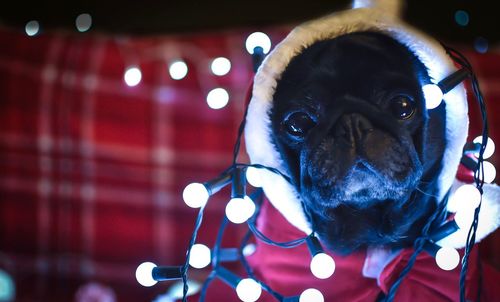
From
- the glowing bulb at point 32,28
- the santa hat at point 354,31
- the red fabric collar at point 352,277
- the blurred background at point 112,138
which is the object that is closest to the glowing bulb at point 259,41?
the santa hat at point 354,31

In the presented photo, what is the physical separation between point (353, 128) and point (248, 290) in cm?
27

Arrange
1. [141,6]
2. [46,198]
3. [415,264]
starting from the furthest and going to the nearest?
[141,6]
[46,198]
[415,264]

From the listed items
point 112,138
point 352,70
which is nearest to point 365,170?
point 352,70

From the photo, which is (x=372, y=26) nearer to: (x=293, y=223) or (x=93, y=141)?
(x=293, y=223)

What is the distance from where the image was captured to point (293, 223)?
2.50 feet

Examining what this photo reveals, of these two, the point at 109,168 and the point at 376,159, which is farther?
the point at 109,168

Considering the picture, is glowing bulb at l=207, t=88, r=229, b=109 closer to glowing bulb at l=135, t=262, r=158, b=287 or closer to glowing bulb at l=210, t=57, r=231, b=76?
glowing bulb at l=210, t=57, r=231, b=76

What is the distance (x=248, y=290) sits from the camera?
2.31ft

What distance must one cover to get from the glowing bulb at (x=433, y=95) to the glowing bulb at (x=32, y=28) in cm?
115

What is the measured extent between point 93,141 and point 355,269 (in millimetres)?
869

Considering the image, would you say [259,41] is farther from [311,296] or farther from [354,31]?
[311,296]

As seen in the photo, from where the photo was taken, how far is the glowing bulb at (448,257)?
0.66 meters

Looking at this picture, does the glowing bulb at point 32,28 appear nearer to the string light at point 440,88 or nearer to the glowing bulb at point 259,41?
the glowing bulb at point 259,41

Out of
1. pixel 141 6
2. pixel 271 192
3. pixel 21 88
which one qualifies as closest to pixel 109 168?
pixel 21 88
